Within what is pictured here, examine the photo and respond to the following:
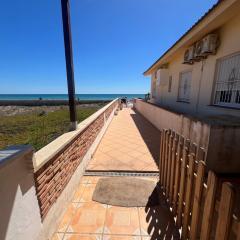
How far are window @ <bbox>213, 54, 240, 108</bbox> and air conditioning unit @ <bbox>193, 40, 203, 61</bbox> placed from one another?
28.1 inches

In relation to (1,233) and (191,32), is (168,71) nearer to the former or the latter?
(191,32)

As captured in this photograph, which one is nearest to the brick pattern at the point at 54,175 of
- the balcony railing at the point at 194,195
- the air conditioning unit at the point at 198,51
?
the balcony railing at the point at 194,195

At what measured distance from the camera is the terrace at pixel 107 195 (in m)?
1.40

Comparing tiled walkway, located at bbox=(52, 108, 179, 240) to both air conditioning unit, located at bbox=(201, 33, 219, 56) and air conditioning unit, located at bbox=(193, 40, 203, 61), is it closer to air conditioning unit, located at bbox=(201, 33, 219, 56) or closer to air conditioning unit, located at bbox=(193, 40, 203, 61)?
air conditioning unit, located at bbox=(201, 33, 219, 56)

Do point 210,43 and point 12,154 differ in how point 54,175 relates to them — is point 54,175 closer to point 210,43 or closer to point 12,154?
point 12,154

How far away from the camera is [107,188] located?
3.16m

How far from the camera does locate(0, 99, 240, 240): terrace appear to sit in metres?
1.40

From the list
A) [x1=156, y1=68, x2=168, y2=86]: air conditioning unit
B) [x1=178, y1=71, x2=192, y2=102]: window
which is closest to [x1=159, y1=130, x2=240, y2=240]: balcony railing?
[x1=178, y1=71, x2=192, y2=102]: window

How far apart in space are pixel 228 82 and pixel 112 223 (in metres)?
4.63

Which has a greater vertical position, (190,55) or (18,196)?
(190,55)

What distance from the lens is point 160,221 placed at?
2400 mm

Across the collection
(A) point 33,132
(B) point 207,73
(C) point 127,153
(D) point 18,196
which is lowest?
(A) point 33,132

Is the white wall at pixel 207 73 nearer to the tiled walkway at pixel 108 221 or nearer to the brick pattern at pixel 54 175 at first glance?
the tiled walkway at pixel 108 221

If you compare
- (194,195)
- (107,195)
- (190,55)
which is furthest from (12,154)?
(190,55)
